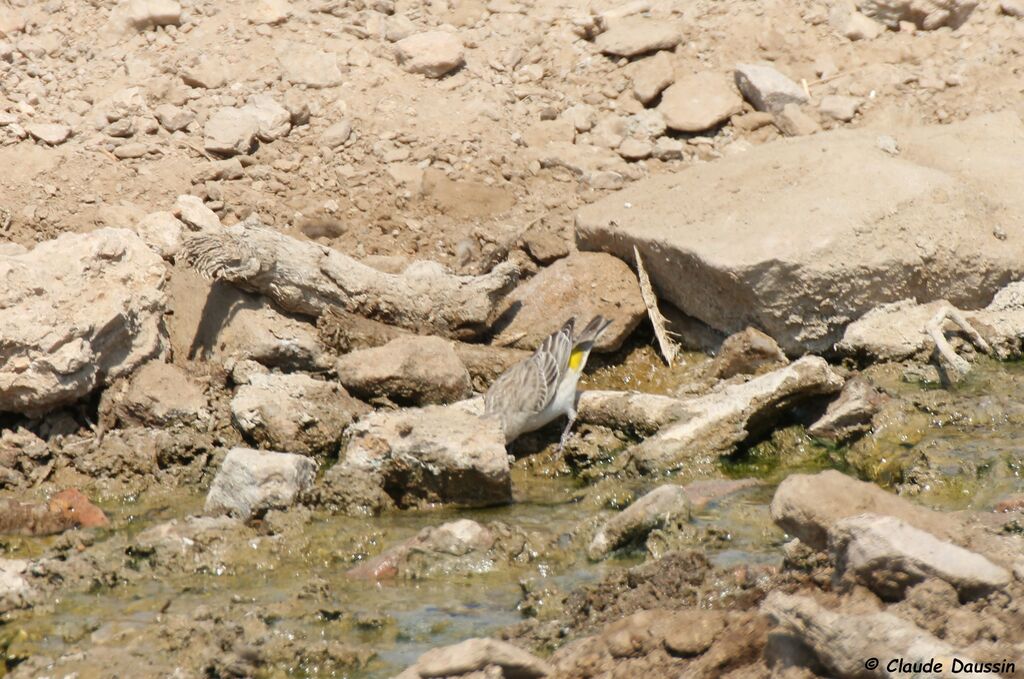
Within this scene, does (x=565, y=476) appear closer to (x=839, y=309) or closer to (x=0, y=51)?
(x=839, y=309)

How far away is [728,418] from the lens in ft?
24.7

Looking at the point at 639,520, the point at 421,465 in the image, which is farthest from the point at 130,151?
the point at 639,520

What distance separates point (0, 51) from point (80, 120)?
1.17 metres

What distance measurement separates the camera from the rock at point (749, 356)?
325 inches

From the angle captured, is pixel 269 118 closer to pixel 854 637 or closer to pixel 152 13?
pixel 152 13

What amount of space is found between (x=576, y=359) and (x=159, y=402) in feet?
8.11

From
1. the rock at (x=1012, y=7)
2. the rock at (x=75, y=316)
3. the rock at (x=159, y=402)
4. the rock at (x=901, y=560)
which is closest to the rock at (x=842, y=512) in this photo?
the rock at (x=901, y=560)

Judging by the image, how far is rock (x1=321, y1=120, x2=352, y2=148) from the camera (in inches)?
400

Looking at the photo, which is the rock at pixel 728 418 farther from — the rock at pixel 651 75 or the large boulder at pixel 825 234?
the rock at pixel 651 75

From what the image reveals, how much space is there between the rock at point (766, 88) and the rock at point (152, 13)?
4493mm

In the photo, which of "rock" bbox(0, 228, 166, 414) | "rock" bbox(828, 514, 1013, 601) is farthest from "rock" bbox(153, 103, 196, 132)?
"rock" bbox(828, 514, 1013, 601)

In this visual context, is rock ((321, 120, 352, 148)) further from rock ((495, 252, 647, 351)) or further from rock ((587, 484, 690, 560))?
rock ((587, 484, 690, 560))

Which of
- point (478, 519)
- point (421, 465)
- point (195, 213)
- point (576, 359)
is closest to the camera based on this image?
point (478, 519)

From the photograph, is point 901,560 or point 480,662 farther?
point 480,662
